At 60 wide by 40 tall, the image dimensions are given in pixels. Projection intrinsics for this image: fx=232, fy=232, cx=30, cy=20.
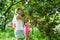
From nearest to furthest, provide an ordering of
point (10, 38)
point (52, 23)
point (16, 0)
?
point (52, 23) → point (10, 38) → point (16, 0)

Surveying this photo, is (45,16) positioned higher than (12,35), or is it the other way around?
(45,16)

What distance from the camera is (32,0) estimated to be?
6461mm

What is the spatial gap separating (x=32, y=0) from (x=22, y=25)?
1.39 m

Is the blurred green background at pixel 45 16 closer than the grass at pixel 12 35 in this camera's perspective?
Yes

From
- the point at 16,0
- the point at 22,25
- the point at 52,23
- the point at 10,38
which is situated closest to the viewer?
the point at 22,25

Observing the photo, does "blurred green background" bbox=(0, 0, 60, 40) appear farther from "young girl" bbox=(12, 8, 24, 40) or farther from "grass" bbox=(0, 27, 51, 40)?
"young girl" bbox=(12, 8, 24, 40)

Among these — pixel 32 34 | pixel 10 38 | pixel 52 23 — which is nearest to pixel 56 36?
pixel 52 23

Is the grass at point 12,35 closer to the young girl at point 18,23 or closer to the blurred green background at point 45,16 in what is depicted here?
the blurred green background at point 45,16

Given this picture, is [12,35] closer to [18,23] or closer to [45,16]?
[45,16]

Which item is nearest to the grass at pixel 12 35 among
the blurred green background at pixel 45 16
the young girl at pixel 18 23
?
the blurred green background at pixel 45 16

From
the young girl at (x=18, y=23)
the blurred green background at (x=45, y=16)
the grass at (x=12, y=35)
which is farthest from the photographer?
the grass at (x=12, y=35)

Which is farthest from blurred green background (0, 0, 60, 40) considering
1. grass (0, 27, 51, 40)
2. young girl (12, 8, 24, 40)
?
young girl (12, 8, 24, 40)

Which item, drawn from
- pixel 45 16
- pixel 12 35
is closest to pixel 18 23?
pixel 45 16

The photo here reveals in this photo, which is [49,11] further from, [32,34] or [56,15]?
[32,34]
